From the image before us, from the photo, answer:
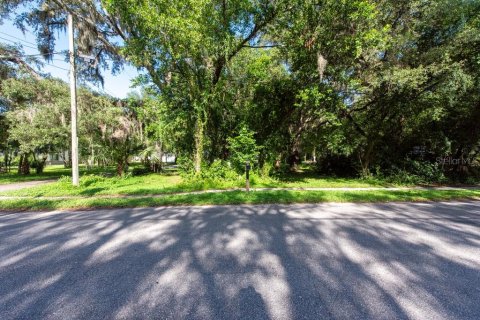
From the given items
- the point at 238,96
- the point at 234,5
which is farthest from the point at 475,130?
the point at 234,5

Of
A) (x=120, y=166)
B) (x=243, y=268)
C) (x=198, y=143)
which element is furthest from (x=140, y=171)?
(x=243, y=268)

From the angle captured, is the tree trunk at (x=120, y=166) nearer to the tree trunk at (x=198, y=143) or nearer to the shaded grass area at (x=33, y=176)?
the shaded grass area at (x=33, y=176)

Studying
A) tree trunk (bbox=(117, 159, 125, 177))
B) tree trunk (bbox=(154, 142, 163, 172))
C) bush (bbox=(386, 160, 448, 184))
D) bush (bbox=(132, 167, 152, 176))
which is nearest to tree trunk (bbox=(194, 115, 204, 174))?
tree trunk (bbox=(117, 159, 125, 177))

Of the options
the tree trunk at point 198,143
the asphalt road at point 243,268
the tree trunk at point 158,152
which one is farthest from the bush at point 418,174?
A: the tree trunk at point 158,152

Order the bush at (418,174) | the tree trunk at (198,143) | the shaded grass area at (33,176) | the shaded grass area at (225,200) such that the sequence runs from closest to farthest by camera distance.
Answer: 1. the shaded grass area at (225,200)
2. the bush at (418,174)
3. the tree trunk at (198,143)
4. the shaded grass area at (33,176)

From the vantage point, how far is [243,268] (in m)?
2.70

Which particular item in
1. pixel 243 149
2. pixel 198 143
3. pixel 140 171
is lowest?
pixel 140 171

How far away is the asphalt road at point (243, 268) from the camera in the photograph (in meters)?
2.00

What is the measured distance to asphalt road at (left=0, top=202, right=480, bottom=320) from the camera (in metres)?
2.00

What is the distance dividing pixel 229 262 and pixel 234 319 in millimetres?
1007

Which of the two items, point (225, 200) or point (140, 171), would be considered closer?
point (225, 200)

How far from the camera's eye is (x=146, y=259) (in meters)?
2.97

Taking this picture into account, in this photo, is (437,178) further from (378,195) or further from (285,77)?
(285,77)

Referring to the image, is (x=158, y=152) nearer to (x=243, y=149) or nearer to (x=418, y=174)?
(x=243, y=149)
